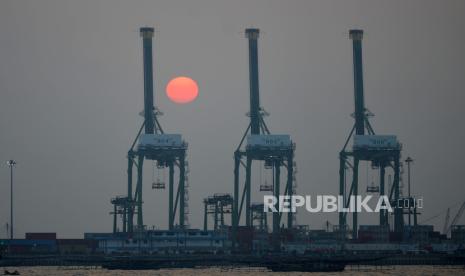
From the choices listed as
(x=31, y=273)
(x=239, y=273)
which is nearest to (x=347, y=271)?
(x=239, y=273)

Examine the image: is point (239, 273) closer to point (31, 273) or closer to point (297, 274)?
point (297, 274)

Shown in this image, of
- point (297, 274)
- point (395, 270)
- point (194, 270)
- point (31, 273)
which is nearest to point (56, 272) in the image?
point (31, 273)

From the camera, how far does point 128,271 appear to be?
194 meters

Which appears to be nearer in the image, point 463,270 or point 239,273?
point 239,273

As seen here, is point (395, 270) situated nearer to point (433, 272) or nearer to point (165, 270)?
point (433, 272)

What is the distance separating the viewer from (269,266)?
7869 inches

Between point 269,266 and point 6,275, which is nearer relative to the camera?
point 6,275

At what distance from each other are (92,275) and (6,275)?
11.5 metres

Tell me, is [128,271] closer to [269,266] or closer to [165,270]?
[165,270]

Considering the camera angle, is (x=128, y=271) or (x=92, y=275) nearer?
(x=92, y=275)

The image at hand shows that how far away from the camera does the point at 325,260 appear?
7790 inches

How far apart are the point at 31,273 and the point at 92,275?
990 centimetres

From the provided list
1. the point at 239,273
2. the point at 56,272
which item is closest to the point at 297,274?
the point at 239,273

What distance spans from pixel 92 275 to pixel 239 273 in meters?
19.6
